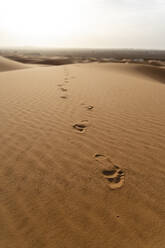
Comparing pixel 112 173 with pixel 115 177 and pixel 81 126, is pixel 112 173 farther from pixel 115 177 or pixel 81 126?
pixel 81 126

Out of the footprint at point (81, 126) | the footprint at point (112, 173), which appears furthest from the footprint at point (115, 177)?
the footprint at point (81, 126)

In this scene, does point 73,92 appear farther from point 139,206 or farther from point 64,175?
point 139,206

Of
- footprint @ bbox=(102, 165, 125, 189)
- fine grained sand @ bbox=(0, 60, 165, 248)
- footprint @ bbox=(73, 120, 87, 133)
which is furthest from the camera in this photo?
footprint @ bbox=(73, 120, 87, 133)

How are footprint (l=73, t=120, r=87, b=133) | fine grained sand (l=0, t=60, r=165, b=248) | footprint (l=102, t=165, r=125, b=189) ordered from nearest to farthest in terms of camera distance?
fine grained sand (l=0, t=60, r=165, b=248) → footprint (l=102, t=165, r=125, b=189) → footprint (l=73, t=120, r=87, b=133)

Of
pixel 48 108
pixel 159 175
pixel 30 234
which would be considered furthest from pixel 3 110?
pixel 159 175

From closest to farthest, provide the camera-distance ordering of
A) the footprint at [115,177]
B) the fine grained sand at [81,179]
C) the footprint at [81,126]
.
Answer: the fine grained sand at [81,179], the footprint at [115,177], the footprint at [81,126]

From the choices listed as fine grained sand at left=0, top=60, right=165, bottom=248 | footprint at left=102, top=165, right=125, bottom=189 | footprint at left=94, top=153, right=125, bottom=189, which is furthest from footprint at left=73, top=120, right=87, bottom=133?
footprint at left=102, top=165, right=125, bottom=189

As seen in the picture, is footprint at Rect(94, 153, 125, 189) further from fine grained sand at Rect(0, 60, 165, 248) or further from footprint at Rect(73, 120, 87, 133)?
footprint at Rect(73, 120, 87, 133)

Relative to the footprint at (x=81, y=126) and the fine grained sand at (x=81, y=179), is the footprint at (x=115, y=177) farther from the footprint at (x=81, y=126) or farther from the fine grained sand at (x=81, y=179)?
the footprint at (x=81, y=126)

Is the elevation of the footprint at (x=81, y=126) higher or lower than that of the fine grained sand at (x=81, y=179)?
higher
